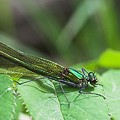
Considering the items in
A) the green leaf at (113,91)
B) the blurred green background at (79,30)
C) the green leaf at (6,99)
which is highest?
the blurred green background at (79,30)

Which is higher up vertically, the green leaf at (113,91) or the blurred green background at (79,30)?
the blurred green background at (79,30)

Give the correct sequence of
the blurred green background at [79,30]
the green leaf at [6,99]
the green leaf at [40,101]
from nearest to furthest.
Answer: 1. the green leaf at [6,99]
2. the green leaf at [40,101]
3. the blurred green background at [79,30]

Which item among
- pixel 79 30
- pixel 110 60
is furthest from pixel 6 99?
pixel 79 30

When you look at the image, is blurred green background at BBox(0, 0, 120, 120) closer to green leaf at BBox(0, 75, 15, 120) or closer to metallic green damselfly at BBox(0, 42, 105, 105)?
metallic green damselfly at BBox(0, 42, 105, 105)

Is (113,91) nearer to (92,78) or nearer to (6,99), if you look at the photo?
(92,78)

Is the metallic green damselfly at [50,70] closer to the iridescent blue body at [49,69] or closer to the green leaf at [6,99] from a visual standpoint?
the iridescent blue body at [49,69]

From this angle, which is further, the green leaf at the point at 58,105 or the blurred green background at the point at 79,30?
the blurred green background at the point at 79,30

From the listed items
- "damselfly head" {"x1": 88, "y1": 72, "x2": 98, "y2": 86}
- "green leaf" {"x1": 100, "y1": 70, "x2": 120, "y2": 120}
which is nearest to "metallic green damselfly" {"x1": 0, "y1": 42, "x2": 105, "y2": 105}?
"damselfly head" {"x1": 88, "y1": 72, "x2": 98, "y2": 86}

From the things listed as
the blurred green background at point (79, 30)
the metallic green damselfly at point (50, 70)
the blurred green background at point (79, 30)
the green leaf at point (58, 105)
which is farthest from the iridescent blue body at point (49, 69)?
the blurred green background at point (79, 30)
